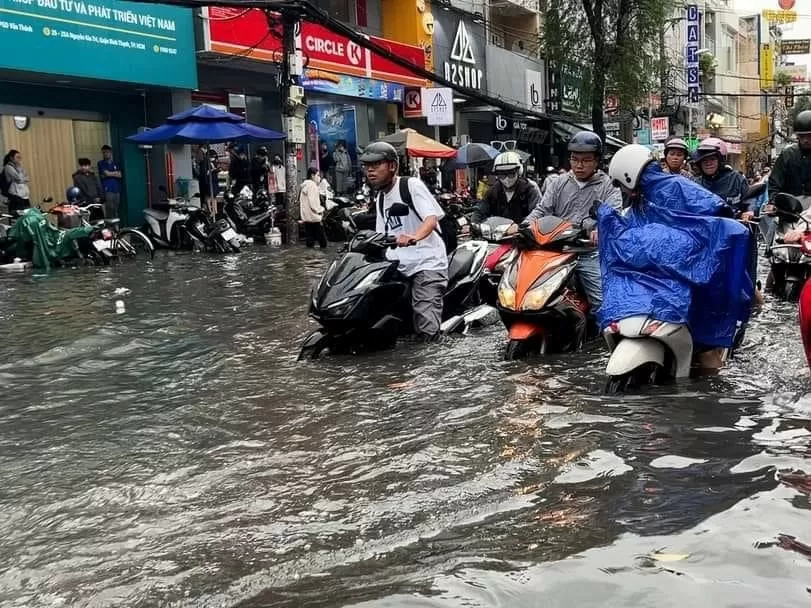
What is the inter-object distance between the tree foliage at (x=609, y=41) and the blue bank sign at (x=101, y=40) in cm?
1154

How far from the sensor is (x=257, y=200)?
18.5 meters

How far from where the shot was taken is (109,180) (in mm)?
16984

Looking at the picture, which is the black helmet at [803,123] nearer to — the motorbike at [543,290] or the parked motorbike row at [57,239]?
the motorbike at [543,290]

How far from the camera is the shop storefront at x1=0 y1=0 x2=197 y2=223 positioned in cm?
1469

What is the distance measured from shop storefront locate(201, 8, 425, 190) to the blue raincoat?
13.1 m

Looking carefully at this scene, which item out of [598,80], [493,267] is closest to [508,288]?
[493,267]

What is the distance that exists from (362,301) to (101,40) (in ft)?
38.3

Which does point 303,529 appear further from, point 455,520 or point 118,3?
point 118,3

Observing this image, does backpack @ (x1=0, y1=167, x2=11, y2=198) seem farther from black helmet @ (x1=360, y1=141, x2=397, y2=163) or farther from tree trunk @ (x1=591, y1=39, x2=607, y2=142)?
tree trunk @ (x1=591, y1=39, x2=607, y2=142)

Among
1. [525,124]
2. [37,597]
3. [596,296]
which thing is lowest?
[37,597]

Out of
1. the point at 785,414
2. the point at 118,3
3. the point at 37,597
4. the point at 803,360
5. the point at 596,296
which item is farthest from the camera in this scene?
the point at 118,3

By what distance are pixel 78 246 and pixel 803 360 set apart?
35.8 feet

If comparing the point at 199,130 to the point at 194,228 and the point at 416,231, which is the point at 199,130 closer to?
the point at 194,228

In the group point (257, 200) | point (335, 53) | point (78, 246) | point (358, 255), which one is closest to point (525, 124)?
point (335, 53)
